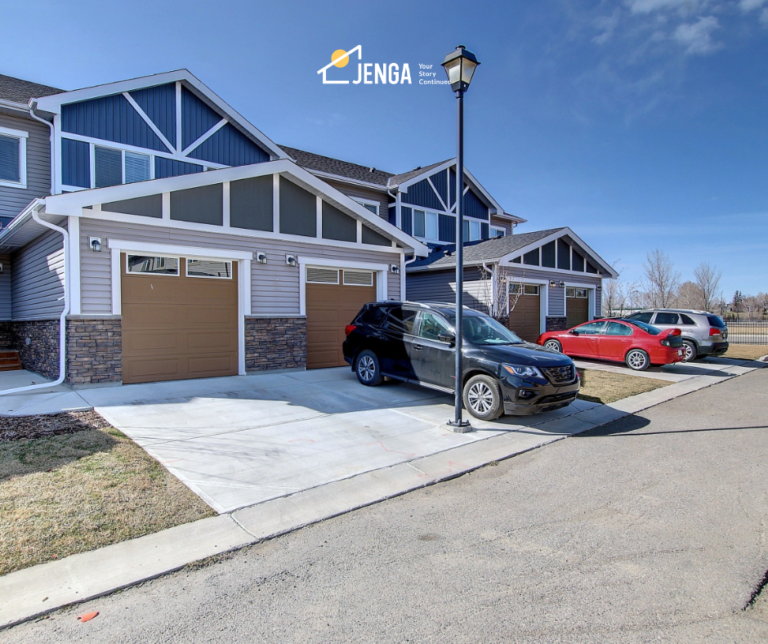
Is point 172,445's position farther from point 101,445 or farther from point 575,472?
point 575,472

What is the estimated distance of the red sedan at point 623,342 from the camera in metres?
12.3

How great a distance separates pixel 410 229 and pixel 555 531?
57.7ft

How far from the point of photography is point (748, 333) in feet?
90.3

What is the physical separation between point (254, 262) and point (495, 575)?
892 centimetres

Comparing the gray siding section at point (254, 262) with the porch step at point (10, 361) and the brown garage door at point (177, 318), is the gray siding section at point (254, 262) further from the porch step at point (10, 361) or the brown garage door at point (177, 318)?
the porch step at point (10, 361)

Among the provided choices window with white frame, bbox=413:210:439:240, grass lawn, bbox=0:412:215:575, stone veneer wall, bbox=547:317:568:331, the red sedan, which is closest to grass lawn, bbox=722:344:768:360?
stone veneer wall, bbox=547:317:568:331

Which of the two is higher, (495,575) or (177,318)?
(177,318)

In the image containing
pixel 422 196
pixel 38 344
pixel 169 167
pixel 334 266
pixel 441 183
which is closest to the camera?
pixel 38 344

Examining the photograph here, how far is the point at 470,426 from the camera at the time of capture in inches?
262

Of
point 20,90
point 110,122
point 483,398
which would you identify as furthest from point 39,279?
point 483,398

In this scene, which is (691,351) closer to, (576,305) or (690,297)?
(576,305)

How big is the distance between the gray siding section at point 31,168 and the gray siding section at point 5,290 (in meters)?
1.44

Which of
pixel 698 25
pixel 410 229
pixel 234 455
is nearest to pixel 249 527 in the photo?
pixel 234 455

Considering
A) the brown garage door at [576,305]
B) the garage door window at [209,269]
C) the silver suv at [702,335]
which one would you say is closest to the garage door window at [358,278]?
the garage door window at [209,269]
